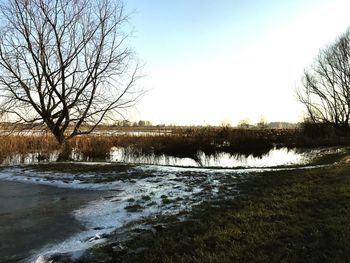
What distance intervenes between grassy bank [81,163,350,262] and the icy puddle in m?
0.70

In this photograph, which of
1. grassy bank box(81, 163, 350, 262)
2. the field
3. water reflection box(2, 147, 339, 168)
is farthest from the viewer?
water reflection box(2, 147, 339, 168)

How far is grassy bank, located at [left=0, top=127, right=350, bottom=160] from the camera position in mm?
22203

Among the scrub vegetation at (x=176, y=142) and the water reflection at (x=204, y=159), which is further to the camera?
the scrub vegetation at (x=176, y=142)

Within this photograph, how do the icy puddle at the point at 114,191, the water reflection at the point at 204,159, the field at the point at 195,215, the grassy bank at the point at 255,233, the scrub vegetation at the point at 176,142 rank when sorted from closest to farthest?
the grassy bank at the point at 255,233 < the field at the point at 195,215 < the icy puddle at the point at 114,191 < the water reflection at the point at 204,159 < the scrub vegetation at the point at 176,142

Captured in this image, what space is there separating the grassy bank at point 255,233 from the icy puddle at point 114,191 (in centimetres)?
70

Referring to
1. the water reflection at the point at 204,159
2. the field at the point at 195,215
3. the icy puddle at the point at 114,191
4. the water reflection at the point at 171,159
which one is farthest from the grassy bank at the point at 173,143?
the field at the point at 195,215

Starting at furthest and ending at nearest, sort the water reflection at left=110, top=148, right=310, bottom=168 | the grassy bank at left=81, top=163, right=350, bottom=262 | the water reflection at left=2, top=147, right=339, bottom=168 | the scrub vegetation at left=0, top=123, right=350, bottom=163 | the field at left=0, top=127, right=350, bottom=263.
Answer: the scrub vegetation at left=0, top=123, right=350, bottom=163 → the water reflection at left=110, top=148, right=310, bottom=168 → the water reflection at left=2, top=147, right=339, bottom=168 → the field at left=0, top=127, right=350, bottom=263 → the grassy bank at left=81, top=163, right=350, bottom=262

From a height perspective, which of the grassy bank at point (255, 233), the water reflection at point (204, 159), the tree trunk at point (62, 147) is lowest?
the grassy bank at point (255, 233)

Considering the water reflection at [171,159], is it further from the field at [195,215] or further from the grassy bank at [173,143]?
the field at [195,215]

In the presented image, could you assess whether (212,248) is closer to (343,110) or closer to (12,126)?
(12,126)

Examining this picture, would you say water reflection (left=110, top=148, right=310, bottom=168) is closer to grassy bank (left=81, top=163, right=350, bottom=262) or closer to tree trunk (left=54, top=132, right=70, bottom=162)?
tree trunk (left=54, top=132, right=70, bottom=162)

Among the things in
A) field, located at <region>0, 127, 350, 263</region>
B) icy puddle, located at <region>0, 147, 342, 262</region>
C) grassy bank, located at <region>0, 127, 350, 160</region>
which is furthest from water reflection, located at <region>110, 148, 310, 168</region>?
field, located at <region>0, 127, 350, 263</region>

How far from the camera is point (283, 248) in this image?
5.09 metres

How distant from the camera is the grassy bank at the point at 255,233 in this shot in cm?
494
